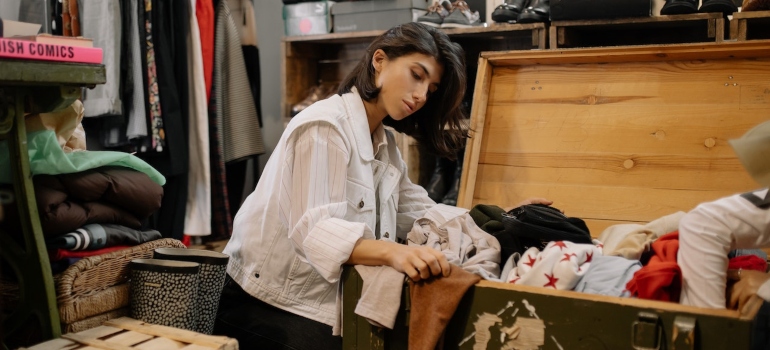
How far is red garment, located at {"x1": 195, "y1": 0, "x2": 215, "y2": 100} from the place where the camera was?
3.02 m

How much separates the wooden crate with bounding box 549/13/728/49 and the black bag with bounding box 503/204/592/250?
43.0 inches

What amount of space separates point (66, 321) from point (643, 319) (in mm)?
1047

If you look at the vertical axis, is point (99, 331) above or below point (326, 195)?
below

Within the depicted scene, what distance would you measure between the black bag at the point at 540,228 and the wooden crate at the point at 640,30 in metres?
1.09

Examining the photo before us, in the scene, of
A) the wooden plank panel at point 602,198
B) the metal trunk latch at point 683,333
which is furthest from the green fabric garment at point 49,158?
the metal trunk latch at point 683,333

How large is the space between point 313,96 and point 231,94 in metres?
0.35

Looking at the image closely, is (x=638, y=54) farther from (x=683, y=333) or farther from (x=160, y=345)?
(x=160, y=345)

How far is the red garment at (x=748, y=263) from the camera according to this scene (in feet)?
4.47

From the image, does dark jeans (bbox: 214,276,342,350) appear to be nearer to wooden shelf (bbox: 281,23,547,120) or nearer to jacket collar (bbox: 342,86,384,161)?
jacket collar (bbox: 342,86,384,161)

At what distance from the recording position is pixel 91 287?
1519 mm

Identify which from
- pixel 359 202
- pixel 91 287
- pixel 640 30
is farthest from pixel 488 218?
pixel 640 30

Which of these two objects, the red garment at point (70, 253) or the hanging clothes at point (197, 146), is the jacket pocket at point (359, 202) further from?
the hanging clothes at point (197, 146)

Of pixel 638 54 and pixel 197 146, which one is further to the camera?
pixel 197 146

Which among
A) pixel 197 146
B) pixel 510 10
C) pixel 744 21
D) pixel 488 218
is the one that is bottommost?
pixel 488 218
